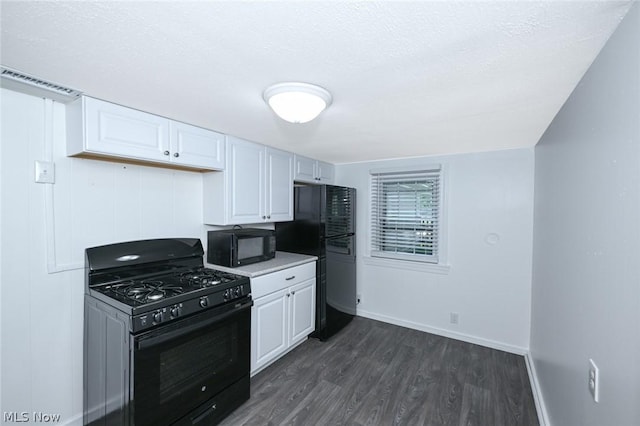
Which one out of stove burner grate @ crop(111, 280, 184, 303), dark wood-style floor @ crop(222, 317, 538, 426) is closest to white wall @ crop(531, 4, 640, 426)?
dark wood-style floor @ crop(222, 317, 538, 426)

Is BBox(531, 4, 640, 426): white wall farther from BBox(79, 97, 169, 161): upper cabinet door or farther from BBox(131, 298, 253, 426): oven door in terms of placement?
BBox(79, 97, 169, 161): upper cabinet door

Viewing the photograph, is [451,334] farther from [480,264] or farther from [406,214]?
[406,214]

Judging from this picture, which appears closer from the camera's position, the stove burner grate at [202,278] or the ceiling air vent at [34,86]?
the ceiling air vent at [34,86]

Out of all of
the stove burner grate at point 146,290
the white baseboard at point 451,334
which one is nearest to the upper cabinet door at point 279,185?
the stove burner grate at point 146,290

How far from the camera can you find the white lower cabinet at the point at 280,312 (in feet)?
7.70

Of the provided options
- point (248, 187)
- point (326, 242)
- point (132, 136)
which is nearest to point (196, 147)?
point (132, 136)

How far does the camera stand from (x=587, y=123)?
1.28 meters

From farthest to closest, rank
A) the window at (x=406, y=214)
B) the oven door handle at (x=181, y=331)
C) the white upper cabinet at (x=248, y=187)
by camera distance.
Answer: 1. the window at (x=406, y=214)
2. the white upper cabinet at (x=248, y=187)
3. the oven door handle at (x=181, y=331)

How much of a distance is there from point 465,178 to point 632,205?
2.38 m

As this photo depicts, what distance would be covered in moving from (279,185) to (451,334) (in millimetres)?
2610

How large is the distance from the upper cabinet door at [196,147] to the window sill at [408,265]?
230 centimetres

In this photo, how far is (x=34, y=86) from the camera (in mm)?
1480

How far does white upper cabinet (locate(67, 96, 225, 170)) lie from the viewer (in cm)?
162

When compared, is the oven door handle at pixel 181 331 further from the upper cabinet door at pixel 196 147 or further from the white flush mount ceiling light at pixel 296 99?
the white flush mount ceiling light at pixel 296 99
